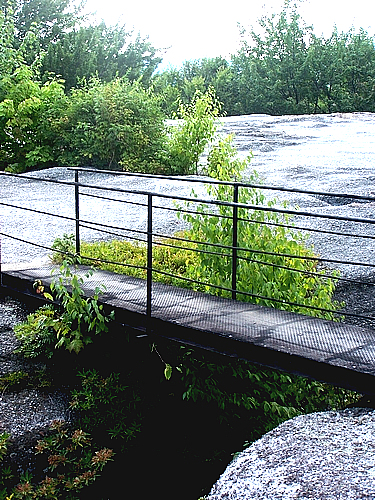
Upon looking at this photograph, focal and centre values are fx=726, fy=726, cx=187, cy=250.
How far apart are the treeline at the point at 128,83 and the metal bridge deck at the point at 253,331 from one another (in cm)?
624

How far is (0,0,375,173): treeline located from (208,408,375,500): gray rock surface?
7.68 m

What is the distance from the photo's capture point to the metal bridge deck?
12.1ft

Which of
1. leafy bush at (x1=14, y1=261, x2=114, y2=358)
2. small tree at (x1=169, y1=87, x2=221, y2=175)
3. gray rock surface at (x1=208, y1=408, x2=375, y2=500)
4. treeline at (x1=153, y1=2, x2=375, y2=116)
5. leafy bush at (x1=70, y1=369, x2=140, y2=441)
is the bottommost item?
leafy bush at (x1=70, y1=369, x2=140, y2=441)

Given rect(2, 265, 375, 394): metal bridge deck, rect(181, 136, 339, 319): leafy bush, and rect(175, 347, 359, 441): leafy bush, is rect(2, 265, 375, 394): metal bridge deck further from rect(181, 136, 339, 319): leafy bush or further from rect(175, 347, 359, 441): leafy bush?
rect(175, 347, 359, 441): leafy bush

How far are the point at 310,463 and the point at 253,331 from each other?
105cm

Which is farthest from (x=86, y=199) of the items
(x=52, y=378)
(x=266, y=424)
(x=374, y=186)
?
(x=266, y=424)

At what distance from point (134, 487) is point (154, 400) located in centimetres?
57

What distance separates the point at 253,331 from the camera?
4.14 metres

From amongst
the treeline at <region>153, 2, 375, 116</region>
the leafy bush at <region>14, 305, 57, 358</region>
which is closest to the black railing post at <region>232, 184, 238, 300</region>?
the leafy bush at <region>14, 305, 57, 358</region>

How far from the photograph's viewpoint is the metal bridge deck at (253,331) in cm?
370

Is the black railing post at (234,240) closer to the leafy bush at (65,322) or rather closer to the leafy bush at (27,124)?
the leafy bush at (65,322)

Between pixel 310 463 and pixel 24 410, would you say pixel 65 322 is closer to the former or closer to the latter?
pixel 24 410

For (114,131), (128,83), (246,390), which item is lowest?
(246,390)

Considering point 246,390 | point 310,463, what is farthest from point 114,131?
point 310,463
